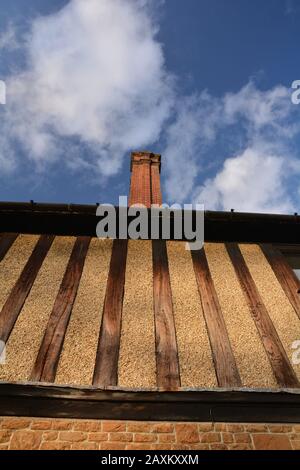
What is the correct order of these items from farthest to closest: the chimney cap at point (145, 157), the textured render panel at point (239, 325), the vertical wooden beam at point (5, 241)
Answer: the chimney cap at point (145, 157) → the vertical wooden beam at point (5, 241) → the textured render panel at point (239, 325)

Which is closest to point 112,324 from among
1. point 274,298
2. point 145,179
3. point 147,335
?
point 147,335

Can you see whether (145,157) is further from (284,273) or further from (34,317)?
(34,317)

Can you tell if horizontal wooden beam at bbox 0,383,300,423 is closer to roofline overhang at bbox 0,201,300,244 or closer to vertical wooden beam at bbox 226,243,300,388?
vertical wooden beam at bbox 226,243,300,388

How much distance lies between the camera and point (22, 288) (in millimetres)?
5164

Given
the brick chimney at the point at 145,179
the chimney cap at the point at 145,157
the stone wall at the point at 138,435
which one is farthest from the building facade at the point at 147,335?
the chimney cap at the point at 145,157

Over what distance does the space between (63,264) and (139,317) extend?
1.56 meters

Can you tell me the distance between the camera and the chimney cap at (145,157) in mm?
11688

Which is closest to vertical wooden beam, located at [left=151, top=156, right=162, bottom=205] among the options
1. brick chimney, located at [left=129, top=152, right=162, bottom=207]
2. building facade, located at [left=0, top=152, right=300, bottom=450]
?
brick chimney, located at [left=129, top=152, right=162, bottom=207]

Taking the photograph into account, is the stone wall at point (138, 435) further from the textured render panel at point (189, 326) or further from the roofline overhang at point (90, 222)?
the roofline overhang at point (90, 222)

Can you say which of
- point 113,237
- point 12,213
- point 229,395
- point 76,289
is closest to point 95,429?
point 229,395

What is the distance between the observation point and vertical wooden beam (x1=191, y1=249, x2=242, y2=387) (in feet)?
13.8

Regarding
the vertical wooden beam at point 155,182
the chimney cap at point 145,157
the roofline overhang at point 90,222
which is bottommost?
the roofline overhang at point 90,222

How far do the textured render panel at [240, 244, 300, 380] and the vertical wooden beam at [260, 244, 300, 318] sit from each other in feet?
0.21

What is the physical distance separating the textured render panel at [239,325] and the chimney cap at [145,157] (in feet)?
20.1
